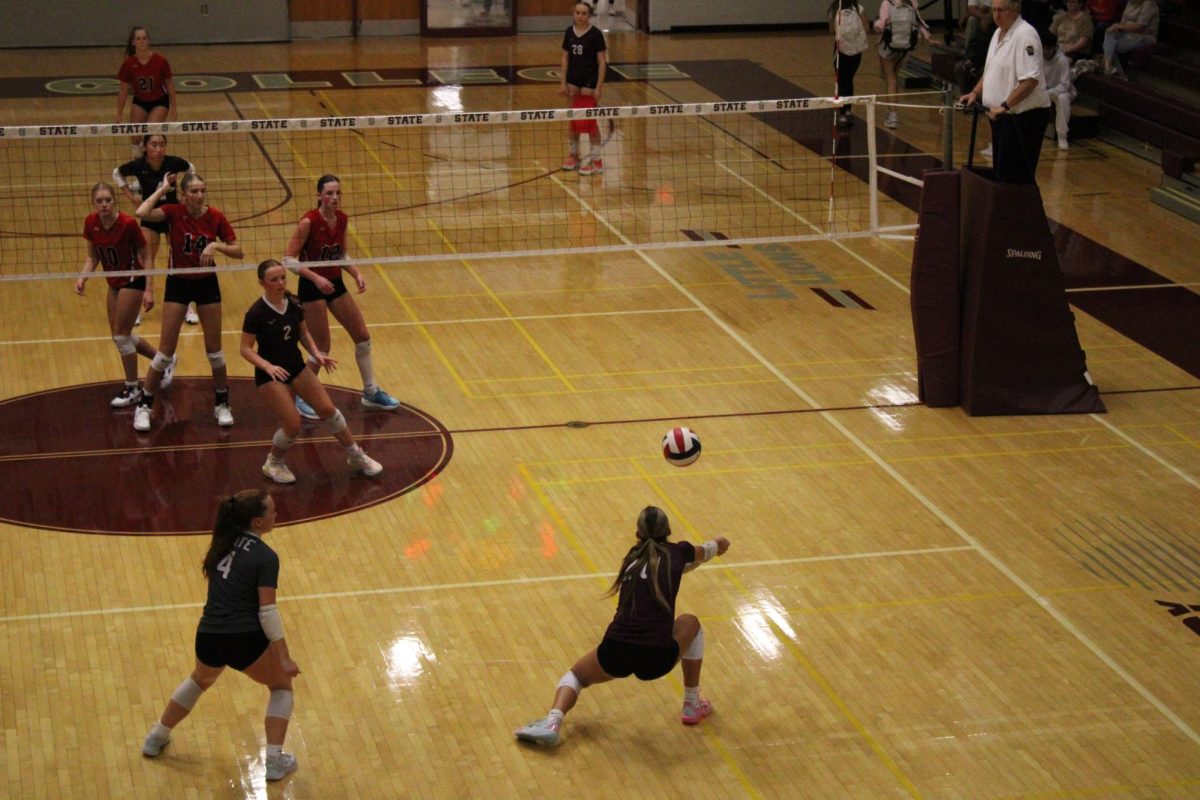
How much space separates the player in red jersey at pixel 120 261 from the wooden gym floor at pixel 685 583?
64 centimetres

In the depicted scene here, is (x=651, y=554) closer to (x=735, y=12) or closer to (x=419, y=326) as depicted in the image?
(x=419, y=326)

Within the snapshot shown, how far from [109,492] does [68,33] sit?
1919 cm

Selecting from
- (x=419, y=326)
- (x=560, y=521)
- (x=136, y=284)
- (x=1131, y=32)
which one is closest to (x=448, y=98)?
(x=1131, y=32)

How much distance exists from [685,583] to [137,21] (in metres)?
21.4

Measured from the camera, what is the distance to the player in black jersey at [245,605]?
716 cm

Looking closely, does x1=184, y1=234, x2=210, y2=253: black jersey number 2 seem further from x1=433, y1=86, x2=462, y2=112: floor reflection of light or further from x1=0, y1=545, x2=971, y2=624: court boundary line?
x1=433, y1=86, x2=462, y2=112: floor reflection of light

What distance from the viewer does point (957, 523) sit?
10.4 meters

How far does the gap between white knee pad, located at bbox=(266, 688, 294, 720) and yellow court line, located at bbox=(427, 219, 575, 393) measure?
5.56 metres

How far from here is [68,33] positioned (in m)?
27.6

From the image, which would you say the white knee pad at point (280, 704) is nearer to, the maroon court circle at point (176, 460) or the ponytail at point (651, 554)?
the ponytail at point (651, 554)

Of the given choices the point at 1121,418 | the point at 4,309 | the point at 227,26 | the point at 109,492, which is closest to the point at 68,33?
the point at 227,26

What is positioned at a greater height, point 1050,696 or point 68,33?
point 68,33

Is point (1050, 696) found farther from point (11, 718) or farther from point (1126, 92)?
point (1126, 92)

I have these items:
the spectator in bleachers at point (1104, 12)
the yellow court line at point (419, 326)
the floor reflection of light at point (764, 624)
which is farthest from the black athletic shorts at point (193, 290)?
the spectator in bleachers at point (1104, 12)
